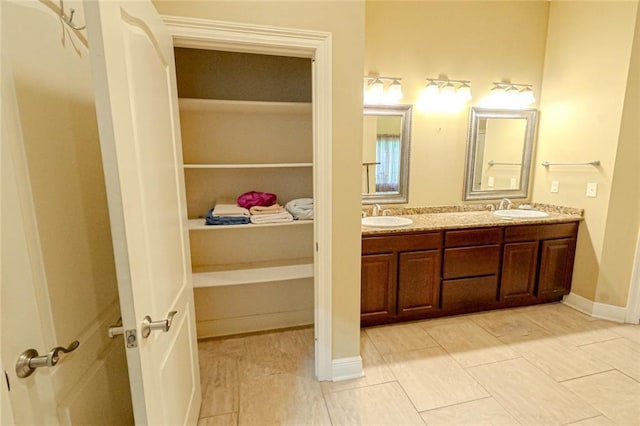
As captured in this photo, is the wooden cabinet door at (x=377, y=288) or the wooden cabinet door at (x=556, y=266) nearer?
the wooden cabinet door at (x=377, y=288)

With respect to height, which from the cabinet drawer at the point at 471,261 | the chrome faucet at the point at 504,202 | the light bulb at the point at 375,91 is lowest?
the cabinet drawer at the point at 471,261

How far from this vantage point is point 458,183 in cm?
303

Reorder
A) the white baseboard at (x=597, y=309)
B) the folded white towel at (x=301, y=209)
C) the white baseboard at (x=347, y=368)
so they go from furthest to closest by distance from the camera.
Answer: the white baseboard at (x=597, y=309)
the folded white towel at (x=301, y=209)
the white baseboard at (x=347, y=368)

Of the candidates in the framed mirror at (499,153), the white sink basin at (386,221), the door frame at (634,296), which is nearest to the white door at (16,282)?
the white sink basin at (386,221)

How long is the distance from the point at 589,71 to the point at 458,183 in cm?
142

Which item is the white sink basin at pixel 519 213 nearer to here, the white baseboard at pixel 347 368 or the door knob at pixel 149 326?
the white baseboard at pixel 347 368

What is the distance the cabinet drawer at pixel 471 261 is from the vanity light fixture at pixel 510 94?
4.79 feet

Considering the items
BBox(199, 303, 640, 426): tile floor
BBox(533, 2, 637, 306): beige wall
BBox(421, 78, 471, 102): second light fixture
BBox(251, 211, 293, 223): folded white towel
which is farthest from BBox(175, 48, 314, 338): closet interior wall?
BBox(533, 2, 637, 306): beige wall

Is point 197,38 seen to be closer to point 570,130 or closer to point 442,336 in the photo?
point 442,336

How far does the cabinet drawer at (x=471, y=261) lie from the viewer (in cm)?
254

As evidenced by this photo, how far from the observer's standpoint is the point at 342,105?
1682 mm

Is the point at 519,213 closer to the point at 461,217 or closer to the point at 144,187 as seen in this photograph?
the point at 461,217

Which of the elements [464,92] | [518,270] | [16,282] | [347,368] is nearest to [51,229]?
[16,282]

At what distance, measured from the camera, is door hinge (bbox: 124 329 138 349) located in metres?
0.83
